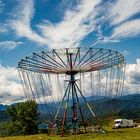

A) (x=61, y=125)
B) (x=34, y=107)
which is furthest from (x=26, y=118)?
(x=61, y=125)

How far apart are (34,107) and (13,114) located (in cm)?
695

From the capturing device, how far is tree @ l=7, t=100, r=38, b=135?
10300 cm

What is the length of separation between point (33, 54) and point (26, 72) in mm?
3918

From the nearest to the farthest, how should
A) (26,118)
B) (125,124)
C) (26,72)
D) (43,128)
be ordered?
(26,72)
(43,128)
(26,118)
(125,124)

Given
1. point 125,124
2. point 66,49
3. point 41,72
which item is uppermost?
point 66,49

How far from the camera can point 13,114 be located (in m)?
106

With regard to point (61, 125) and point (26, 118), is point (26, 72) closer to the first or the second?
point (61, 125)

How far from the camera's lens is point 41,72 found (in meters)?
72.0

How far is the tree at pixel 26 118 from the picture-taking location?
10300 centimetres

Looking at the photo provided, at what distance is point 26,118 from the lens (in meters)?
103

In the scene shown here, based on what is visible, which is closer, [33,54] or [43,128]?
[33,54]

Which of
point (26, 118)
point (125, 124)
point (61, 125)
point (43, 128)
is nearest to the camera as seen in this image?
point (61, 125)

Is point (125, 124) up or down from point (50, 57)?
down

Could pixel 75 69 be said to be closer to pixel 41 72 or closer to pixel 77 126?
pixel 41 72
